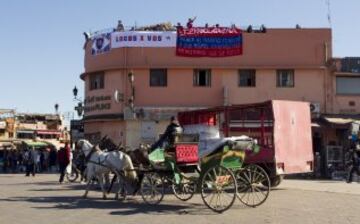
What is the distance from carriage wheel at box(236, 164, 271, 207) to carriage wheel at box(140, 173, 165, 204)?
216cm

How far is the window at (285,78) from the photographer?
3478 centimetres

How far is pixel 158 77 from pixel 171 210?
808 inches

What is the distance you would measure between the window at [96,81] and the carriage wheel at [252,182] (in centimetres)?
2151

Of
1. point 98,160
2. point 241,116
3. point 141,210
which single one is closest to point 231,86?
point 241,116

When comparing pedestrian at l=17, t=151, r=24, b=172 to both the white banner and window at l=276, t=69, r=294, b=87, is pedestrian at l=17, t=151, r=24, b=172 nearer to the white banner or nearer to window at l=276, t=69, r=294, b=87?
the white banner

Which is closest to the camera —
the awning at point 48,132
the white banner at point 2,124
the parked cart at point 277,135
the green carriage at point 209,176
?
the green carriage at point 209,176

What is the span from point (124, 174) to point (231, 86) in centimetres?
1787

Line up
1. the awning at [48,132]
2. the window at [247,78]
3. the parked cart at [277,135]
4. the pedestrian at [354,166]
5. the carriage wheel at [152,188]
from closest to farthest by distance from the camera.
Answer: the carriage wheel at [152,188] → the parked cart at [277,135] → the pedestrian at [354,166] → the window at [247,78] → the awning at [48,132]

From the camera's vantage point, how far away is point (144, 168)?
17219 mm

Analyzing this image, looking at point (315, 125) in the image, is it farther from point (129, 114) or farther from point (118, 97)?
point (118, 97)

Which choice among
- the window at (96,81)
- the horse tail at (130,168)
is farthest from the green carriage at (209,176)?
the window at (96,81)

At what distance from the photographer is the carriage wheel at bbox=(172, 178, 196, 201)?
15.9 meters

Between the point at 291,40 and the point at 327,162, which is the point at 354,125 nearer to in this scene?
the point at 327,162

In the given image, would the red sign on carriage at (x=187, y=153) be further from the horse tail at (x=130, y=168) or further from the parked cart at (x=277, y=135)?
the parked cart at (x=277, y=135)
